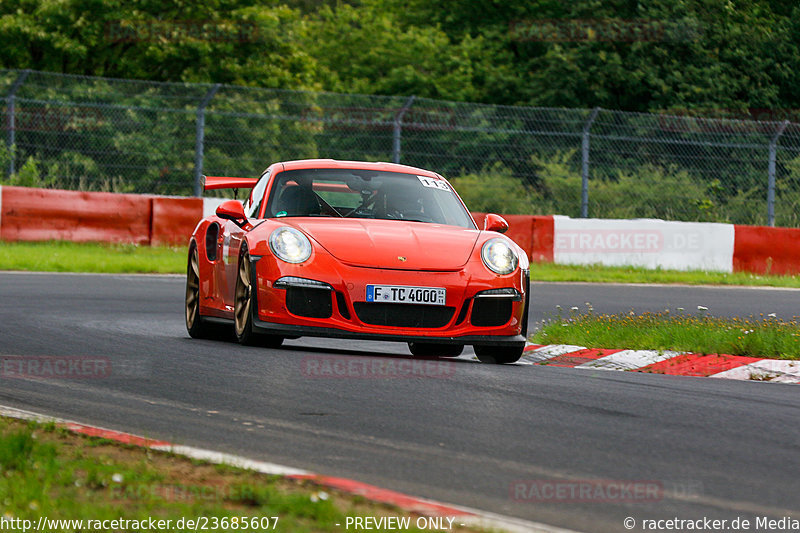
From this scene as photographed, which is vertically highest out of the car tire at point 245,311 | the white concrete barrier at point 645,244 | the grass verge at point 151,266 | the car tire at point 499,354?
the car tire at point 245,311

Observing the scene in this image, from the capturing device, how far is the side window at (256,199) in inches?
384

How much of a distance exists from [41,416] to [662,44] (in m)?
31.0

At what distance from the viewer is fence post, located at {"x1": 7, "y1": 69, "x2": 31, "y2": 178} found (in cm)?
2156

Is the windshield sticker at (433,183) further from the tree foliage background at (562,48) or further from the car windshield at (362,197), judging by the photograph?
the tree foliage background at (562,48)

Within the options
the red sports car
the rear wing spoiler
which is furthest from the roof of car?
the rear wing spoiler

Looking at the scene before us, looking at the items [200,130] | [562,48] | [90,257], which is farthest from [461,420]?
[562,48]

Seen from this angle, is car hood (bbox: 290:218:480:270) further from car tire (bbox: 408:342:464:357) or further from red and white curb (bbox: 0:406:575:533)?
red and white curb (bbox: 0:406:575:533)

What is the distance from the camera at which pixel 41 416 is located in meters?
6.15

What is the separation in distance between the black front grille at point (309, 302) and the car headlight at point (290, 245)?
8.1 inches

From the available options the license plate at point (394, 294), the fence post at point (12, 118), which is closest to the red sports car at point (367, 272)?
the license plate at point (394, 294)

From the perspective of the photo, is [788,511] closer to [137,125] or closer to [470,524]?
[470,524]

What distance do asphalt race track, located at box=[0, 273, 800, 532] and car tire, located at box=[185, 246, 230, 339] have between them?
0.21m

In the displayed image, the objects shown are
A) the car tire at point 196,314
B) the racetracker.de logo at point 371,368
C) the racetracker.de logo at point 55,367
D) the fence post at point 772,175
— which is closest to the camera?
the racetracker.de logo at point 55,367

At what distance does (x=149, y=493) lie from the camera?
177 inches
